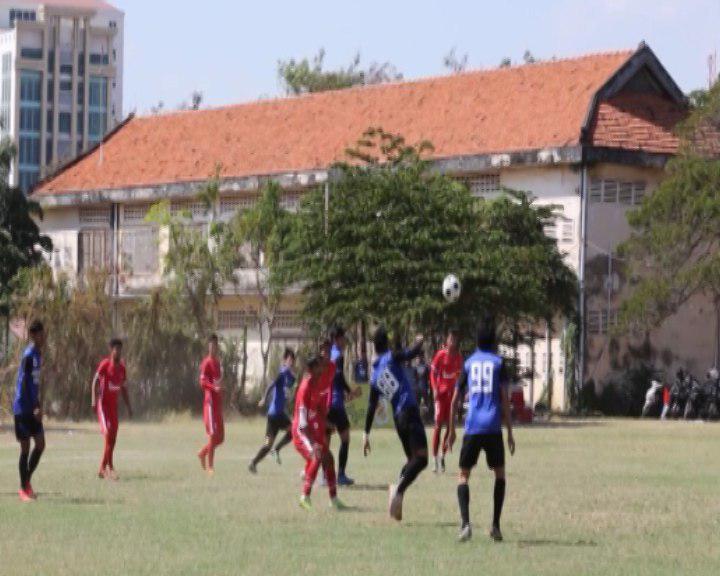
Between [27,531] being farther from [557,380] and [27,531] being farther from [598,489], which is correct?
[557,380]

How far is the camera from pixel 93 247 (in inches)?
2520

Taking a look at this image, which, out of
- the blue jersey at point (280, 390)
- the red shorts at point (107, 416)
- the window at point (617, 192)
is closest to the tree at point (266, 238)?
the window at point (617, 192)

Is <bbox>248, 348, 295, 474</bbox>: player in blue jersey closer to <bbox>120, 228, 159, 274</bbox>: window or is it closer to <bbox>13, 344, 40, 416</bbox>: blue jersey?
<bbox>13, 344, 40, 416</bbox>: blue jersey

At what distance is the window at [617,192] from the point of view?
174 feet

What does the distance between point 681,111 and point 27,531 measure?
4110 cm

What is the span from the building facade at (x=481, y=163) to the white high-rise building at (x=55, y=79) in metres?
95.7

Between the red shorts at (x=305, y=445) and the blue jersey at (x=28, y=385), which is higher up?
the blue jersey at (x=28, y=385)

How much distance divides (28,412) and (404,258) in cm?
2373

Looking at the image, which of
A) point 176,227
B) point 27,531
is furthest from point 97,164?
point 27,531

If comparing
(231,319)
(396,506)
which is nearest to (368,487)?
(396,506)

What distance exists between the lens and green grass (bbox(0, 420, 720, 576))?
→ 14922 millimetres

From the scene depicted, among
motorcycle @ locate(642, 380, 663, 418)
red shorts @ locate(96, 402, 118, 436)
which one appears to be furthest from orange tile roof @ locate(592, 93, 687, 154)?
red shorts @ locate(96, 402, 118, 436)

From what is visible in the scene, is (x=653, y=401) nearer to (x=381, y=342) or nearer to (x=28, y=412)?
(x=28, y=412)

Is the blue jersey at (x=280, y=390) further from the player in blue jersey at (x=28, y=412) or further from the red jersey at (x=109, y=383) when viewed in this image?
the player in blue jersey at (x=28, y=412)
